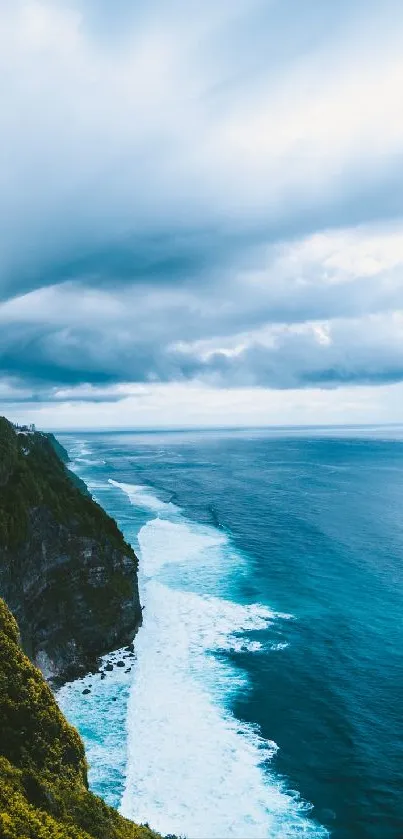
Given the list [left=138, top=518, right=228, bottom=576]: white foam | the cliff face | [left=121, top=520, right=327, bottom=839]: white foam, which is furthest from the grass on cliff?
[left=138, top=518, right=228, bottom=576]: white foam

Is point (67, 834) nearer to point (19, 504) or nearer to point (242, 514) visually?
point (19, 504)

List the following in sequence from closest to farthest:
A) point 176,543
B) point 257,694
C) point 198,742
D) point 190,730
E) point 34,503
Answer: point 198,742 → point 190,730 → point 257,694 → point 34,503 → point 176,543

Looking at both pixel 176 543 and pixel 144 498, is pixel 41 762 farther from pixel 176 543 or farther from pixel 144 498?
pixel 144 498

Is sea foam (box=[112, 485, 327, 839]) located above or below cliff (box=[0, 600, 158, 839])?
below

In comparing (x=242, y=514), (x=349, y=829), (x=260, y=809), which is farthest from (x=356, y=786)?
(x=242, y=514)

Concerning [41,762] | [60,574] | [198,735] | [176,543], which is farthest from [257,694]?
[176,543]

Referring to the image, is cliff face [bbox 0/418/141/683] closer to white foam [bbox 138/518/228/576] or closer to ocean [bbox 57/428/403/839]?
ocean [bbox 57/428/403/839]
